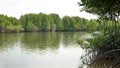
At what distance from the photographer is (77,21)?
110062 mm

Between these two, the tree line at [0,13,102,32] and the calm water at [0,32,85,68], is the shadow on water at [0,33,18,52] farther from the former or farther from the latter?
the tree line at [0,13,102,32]

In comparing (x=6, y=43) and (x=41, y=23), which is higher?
(x=41, y=23)

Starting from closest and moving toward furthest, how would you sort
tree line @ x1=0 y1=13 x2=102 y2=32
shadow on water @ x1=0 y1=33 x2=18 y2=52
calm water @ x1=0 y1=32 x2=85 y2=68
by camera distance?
calm water @ x1=0 y1=32 x2=85 y2=68, shadow on water @ x1=0 y1=33 x2=18 y2=52, tree line @ x1=0 y1=13 x2=102 y2=32

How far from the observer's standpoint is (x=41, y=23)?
314ft

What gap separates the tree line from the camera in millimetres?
84325

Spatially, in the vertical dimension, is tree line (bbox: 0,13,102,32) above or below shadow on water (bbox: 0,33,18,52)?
above

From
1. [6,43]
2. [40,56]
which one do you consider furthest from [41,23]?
[40,56]

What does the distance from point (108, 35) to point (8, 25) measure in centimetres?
7402

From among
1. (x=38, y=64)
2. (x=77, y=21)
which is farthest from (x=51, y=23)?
(x=38, y=64)

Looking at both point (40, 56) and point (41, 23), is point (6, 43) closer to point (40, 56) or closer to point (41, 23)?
point (40, 56)

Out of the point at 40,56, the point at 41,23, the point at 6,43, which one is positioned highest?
the point at 41,23

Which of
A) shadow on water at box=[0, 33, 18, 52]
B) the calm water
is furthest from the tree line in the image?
the calm water

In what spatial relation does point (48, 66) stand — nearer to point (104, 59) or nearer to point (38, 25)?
point (104, 59)

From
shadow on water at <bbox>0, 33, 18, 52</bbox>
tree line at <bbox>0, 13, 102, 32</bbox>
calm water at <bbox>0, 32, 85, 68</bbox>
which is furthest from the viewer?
tree line at <bbox>0, 13, 102, 32</bbox>
